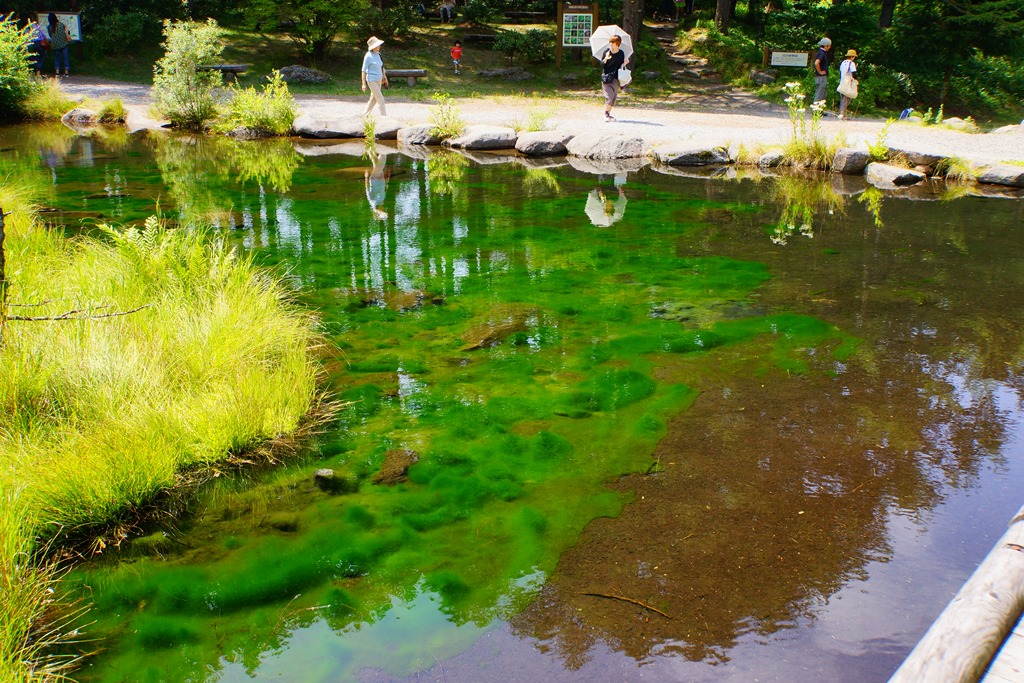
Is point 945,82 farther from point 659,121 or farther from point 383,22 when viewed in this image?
point 383,22

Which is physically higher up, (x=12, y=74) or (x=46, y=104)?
(x=12, y=74)

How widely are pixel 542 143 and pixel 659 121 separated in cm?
334

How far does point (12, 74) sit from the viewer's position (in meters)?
15.3

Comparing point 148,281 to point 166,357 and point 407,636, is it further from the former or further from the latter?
point 407,636

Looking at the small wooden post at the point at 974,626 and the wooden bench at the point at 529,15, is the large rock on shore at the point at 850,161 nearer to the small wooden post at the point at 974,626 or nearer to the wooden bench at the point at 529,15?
the small wooden post at the point at 974,626

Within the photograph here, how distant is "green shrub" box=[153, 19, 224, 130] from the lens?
14.2 metres

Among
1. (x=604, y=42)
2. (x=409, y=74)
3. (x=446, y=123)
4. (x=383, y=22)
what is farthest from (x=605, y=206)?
(x=383, y=22)

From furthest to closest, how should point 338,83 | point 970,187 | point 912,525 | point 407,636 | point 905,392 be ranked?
1. point 338,83
2. point 970,187
3. point 905,392
4. point 912,525
5. point 407,636

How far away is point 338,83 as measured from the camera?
19969mm

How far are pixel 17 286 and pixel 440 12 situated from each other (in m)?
22.9

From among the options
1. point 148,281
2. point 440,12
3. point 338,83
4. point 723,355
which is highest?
point 440,12

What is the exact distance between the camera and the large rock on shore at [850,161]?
37.4ft

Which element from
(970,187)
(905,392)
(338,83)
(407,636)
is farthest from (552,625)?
(338,83)

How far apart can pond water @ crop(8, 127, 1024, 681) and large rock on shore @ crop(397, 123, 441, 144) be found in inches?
228
